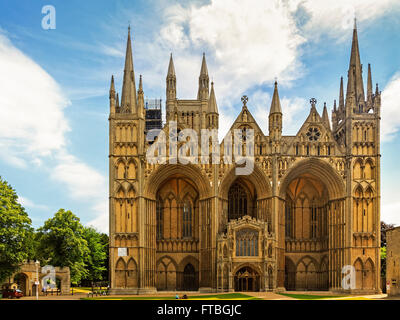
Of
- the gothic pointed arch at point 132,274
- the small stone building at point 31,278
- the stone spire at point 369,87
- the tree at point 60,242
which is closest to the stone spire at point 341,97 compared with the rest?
the stone spire at point 369,87

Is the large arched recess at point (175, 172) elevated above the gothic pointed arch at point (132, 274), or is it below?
above

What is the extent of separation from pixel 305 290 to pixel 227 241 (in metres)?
12.7

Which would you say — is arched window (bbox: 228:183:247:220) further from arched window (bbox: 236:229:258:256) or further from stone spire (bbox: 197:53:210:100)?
stone spire (bbox: 197:53:210:100)

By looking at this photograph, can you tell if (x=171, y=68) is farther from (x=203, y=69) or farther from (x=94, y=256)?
(x=94, y=256)

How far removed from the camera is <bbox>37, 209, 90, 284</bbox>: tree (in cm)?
5901

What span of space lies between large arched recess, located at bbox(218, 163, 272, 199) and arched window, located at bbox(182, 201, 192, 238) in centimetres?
598

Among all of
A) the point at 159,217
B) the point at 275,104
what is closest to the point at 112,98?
the point at 159,217

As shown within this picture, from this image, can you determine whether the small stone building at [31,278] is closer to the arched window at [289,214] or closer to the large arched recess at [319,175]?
the large arched recess at [319,175]

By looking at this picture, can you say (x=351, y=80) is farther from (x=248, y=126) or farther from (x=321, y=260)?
(x=321, y=260)

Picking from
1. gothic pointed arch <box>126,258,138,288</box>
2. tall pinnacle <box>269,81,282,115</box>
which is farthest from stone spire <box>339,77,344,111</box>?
gothic pointed arch <box>126,258,138,288</box>

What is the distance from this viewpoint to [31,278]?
179 feet

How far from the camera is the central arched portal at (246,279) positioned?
5525 cm

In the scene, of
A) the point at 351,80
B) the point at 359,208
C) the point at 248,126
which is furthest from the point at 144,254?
the point at 351,80

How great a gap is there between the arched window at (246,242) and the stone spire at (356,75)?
67.1 ft
